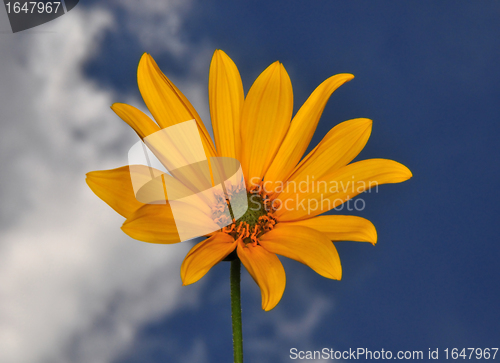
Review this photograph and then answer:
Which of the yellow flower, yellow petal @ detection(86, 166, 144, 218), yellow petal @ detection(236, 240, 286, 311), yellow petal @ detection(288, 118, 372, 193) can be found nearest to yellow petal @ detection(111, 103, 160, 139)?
the yellow flower

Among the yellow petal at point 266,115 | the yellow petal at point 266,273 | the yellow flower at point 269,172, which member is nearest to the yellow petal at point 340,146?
the yellow flower at point 269,172

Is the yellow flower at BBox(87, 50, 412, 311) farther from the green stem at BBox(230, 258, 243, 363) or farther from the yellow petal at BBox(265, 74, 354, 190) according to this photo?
the green stem at BBox(230, 258, 243, 363)

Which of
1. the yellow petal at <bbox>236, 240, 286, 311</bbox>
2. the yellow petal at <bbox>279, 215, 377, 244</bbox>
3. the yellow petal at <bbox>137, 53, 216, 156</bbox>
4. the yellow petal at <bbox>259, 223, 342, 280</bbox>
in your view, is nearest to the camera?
the yellow petal at <bbox>236, 240, 286, 311</bbox>

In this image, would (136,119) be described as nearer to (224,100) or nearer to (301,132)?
(224,100)

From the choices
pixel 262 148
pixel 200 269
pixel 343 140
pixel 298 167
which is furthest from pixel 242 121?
pixel 200 269

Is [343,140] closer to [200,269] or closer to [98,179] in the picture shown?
[200,269]
